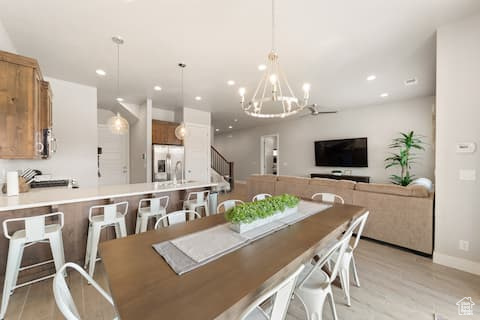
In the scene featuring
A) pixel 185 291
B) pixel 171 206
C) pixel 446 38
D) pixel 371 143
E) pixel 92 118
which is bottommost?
pixel 171 206

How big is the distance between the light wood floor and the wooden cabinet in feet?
12.1

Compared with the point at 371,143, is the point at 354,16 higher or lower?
higher

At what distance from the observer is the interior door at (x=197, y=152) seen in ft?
20.0

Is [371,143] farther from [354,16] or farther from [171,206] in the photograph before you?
[171,206]

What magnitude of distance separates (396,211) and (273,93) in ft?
8.42

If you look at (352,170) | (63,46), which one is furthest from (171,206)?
(352,170)

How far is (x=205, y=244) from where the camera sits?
1.35 m

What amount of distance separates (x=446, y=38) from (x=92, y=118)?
248 inches

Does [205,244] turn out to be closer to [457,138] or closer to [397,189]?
[397,189]

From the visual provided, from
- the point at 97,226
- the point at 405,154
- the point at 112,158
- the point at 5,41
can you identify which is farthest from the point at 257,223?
the point at 112,158

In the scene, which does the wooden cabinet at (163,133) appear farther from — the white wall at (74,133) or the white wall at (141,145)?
the white wall at (74,133)

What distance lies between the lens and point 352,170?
6492mm

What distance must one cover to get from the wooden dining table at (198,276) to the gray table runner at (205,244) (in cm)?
4

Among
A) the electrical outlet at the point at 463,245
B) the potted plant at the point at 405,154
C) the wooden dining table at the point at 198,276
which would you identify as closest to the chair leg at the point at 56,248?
the wooden dining table at the point at 198,276
